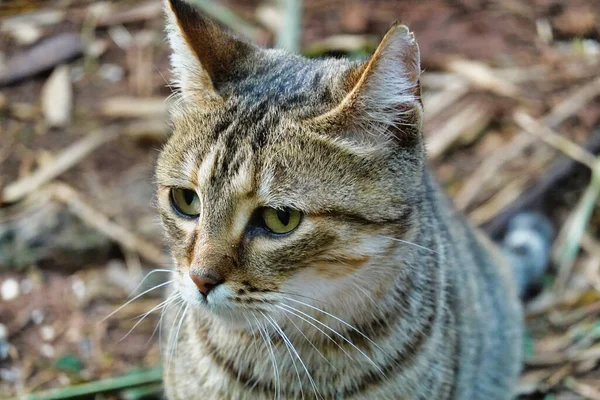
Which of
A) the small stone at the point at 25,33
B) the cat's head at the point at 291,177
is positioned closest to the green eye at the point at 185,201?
the cat's head at the point at 291,177

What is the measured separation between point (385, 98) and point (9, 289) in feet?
7.82

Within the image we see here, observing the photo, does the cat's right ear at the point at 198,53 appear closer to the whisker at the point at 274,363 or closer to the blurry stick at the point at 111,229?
the whisker at the point at 274,363

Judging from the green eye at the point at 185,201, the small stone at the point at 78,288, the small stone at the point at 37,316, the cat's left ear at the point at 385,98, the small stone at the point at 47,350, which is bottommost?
the small stone at the point at 47,350

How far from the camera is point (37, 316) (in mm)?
3453

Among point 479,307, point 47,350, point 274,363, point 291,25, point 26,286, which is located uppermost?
point 291,25

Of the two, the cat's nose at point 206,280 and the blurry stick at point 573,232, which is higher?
the blurry stick at point 573,232

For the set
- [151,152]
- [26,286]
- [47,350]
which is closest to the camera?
[47,350]

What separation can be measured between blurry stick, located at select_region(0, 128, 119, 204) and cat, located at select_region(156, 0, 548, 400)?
183cm

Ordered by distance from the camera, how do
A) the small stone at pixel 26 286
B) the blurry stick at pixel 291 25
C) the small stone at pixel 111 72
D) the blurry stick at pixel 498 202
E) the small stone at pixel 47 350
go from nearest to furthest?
the small stone at pixel 47 350 < the small stone at pixel 26 286 < the blurry stick at pixel 498 202 < the blurry stick at pixel 291 25 < the small stone at pixel 111 72

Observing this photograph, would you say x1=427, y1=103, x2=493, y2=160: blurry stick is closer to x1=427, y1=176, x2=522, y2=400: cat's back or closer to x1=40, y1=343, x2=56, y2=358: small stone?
x1=427, y1=176, x2=522, y2=400: cat's back

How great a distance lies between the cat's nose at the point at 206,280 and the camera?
73.1 inches

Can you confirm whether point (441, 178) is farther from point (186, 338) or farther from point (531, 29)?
point (186, 338)

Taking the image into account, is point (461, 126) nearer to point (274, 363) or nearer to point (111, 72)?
point (111, 72)

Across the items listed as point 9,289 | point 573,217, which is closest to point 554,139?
point 573,217
